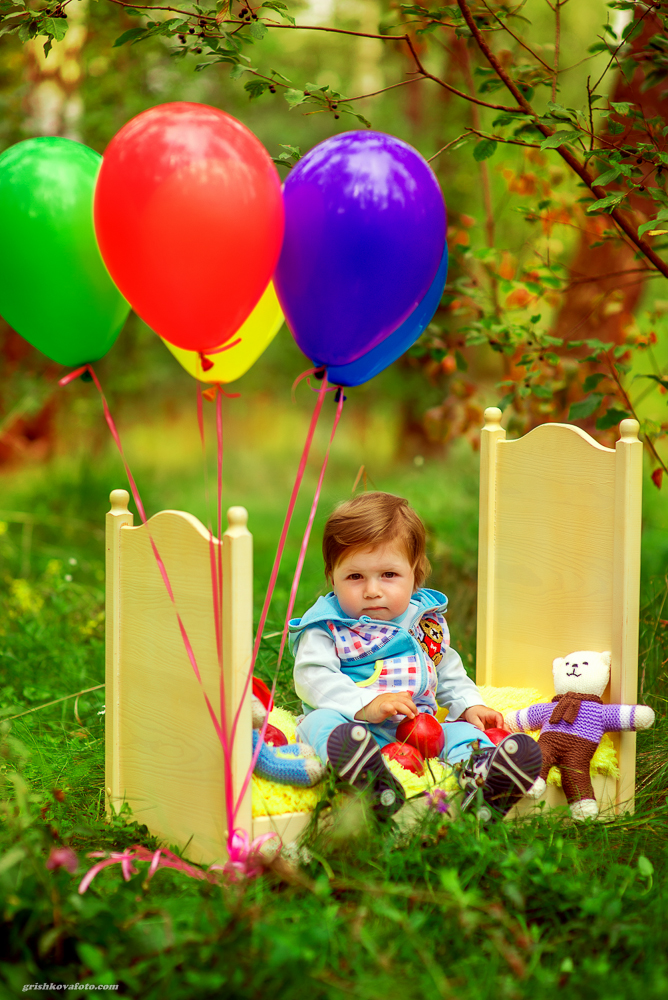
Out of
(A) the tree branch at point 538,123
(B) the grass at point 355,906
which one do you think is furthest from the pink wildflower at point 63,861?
(A) the tree branch at point 538,123

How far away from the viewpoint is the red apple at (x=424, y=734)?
90.7 inches

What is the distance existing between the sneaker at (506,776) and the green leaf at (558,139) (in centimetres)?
147

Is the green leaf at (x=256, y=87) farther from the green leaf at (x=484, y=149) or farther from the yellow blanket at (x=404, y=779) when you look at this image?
the yellow blanket at (x=404, y=779)

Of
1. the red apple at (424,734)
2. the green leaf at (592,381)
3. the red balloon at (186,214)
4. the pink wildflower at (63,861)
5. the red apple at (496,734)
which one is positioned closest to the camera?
the pink wildflower at (63,861)

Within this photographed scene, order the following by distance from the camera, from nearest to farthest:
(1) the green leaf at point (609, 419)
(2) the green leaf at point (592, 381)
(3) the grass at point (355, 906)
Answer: (3) the grass at point (355, 906) → (1) the green leaf at point (609, 419) → (2) the green leaf at point (592, 381)

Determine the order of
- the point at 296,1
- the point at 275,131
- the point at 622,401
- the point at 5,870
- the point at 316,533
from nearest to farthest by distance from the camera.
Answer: the point at 5,870, the point at 622,401, the point at 316,533, the point at 296,1, the point at 275,131

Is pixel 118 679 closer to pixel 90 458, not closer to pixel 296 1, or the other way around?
pixel 90 458

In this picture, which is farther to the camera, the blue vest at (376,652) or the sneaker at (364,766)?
the blue vest at (376,652)

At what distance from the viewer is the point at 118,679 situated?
233cm

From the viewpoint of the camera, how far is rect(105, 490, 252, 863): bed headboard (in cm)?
194

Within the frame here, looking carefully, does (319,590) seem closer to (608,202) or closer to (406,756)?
(406,756)

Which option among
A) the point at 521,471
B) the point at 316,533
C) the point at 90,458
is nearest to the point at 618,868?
the point at 521,471

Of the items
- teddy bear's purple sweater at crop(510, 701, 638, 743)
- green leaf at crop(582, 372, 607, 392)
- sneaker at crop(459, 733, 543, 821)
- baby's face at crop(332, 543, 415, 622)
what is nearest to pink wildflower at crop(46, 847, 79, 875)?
sneaker at crop(459, 733, 543, 821)

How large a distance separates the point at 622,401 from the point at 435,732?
5.02 feet
